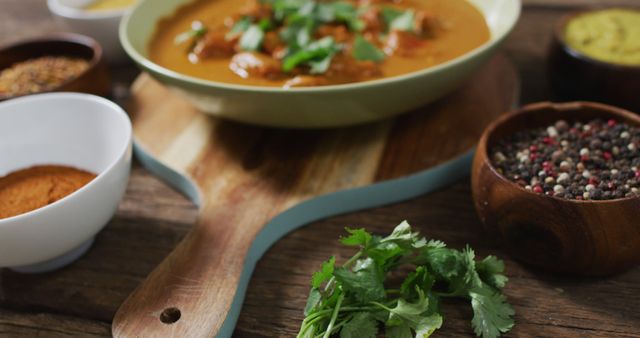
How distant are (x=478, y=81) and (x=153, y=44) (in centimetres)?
119

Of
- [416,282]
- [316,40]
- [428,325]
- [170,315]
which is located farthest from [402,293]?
[316,40]

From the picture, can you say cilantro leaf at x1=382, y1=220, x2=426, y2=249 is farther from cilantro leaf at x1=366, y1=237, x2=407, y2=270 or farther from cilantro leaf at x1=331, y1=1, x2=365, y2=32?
cilantro leaf at x1=331, y1=1, x2=365, y2=32

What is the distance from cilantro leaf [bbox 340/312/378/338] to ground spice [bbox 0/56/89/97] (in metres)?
1.38

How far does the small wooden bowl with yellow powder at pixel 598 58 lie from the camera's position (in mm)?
2221

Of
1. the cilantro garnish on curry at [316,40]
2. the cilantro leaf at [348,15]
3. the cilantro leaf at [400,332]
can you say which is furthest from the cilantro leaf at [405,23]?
the cilantro leaf at [400,332]

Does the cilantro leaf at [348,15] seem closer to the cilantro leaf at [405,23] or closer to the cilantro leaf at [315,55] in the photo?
the cilantro leaf at [405,23]

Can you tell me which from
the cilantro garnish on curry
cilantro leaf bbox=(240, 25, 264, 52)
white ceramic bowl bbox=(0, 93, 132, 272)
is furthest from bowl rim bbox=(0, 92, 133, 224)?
cilantro leaf bbox=(240, 25, 264, 52)

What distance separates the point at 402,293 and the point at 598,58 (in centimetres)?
113

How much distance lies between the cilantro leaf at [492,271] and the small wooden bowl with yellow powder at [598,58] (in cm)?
87

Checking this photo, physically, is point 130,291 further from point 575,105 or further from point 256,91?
point 575,105

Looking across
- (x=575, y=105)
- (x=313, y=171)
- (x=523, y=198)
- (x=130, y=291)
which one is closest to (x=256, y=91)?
(x=313, y=171)

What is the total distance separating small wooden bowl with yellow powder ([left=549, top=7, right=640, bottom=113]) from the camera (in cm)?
222

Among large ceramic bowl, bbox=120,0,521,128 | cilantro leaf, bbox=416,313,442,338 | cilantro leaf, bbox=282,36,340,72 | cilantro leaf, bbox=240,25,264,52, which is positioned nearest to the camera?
cilantro leaf, bbox=416,313,442,338

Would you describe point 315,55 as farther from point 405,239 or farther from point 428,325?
point 428,325
